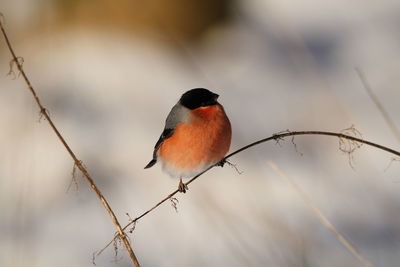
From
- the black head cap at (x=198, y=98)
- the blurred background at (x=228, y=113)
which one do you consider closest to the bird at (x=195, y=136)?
the black head cap at (x=198, y=98)

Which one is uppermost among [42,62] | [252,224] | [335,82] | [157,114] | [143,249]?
[42,62]

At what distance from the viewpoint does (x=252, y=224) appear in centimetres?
321

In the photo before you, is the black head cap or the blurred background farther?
the blurred background

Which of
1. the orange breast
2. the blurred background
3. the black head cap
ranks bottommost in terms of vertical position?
the orange breast

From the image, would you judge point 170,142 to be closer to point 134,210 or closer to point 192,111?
point 192,111

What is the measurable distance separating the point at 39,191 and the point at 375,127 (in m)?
2.65

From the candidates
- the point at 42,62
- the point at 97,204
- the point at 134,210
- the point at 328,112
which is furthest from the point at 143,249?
the point at 42,62

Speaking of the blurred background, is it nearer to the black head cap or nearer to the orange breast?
the orange breast

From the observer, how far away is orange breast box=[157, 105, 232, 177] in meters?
1.68

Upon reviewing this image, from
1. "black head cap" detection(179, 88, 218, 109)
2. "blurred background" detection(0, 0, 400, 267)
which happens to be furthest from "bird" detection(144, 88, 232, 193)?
Answer: "blurred background" detection(0, 0, 400, 267)

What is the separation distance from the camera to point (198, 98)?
1798mm

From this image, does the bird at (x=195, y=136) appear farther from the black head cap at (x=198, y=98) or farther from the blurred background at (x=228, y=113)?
the blurred background at (x=228, y=113)

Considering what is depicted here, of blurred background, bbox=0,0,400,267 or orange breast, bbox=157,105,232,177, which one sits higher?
blurred background, bbox=0,0,400,267

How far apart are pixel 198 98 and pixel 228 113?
Answer: 3.50m
